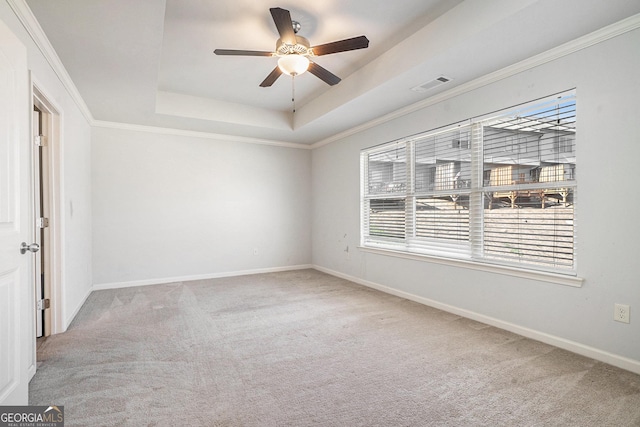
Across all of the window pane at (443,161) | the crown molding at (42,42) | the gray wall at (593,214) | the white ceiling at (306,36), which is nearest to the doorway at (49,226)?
the crown molding at (42,42)

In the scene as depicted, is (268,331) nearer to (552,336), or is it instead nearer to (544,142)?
(552,336)

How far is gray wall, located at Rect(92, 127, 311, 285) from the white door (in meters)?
3.15

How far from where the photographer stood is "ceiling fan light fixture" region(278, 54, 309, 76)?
2.75m

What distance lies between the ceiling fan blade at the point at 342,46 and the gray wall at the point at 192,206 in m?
3.43

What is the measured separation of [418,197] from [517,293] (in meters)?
1.60

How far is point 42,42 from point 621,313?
15.8ft

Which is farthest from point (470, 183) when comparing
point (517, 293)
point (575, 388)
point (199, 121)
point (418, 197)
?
point (199, 121)

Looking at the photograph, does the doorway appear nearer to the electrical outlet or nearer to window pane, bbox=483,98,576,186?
window pane, bbox=483,98,576,186

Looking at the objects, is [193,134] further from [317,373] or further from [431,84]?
[317,373]

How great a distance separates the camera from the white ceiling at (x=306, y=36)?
2270 mm

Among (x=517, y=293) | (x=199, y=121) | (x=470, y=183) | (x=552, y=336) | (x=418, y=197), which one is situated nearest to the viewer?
(x=552, y=336)

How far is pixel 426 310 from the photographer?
368 cm

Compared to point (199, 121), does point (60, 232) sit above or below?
below

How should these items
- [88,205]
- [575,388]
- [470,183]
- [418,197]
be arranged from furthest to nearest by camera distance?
[88,205], [418,197], [470,183], [575,388]
